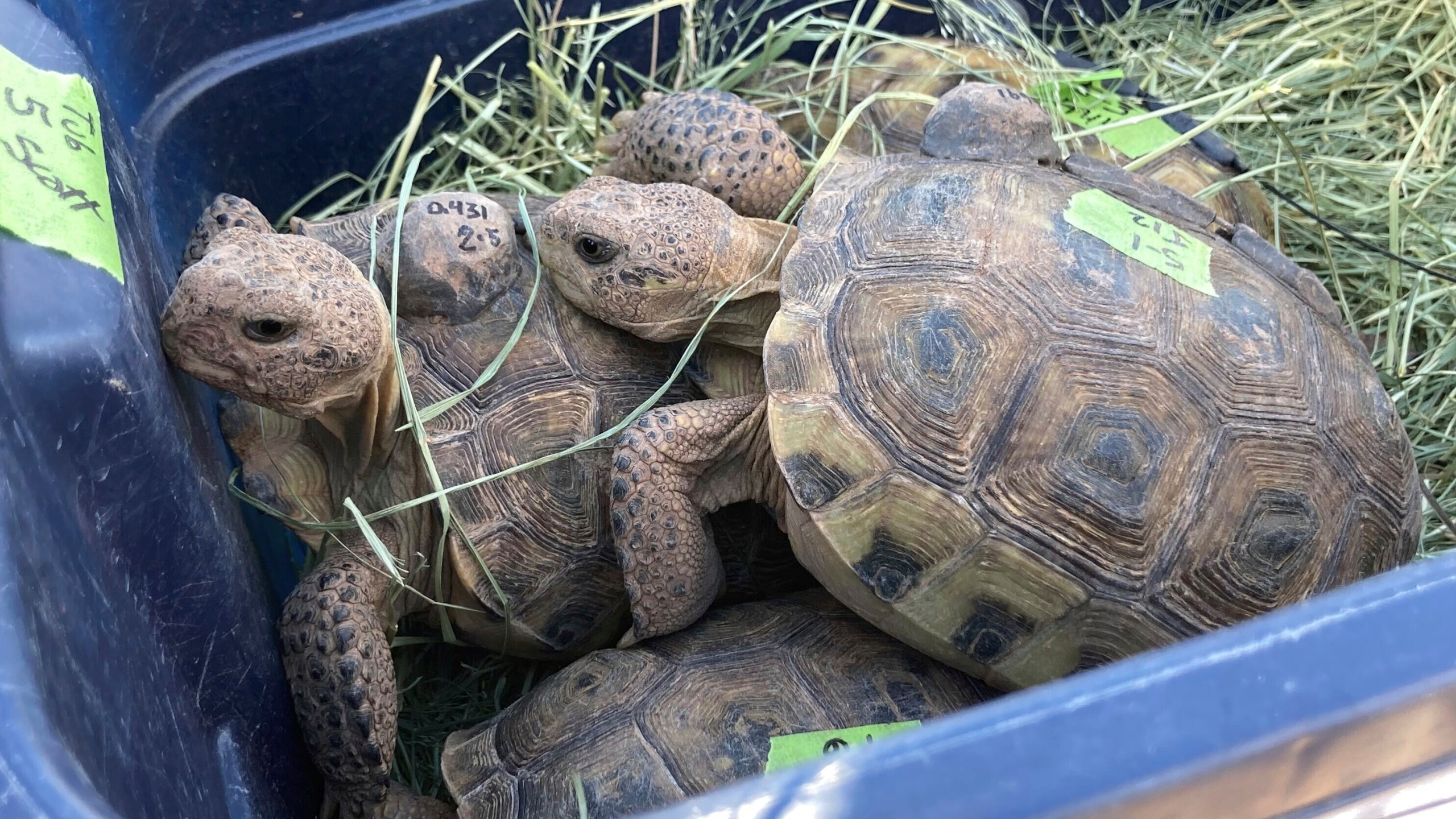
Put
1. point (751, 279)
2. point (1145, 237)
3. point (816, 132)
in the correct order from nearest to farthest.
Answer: point (1145, 237) < point (751, 279) < point (816, 132)

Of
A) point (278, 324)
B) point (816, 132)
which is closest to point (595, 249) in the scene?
point (278, 324)

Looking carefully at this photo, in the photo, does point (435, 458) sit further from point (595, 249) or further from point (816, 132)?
point (816, 132)

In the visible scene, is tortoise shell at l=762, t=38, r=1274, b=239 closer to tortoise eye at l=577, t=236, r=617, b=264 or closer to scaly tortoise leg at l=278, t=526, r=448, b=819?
tortoise eye at l=577, t=236, r=617, b=264

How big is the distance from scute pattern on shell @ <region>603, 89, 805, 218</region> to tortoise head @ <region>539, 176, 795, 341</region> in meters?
0.16

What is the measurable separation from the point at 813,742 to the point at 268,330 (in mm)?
1017

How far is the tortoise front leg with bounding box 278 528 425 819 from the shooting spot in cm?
164

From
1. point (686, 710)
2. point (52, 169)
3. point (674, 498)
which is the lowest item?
point (686, 710)

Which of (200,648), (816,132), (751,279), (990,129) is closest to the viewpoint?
(200,648)

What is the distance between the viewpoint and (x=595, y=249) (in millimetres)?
1870

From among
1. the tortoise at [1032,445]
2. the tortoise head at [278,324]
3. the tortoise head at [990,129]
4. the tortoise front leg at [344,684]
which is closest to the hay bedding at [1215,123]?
the tortoise head at [990,129]

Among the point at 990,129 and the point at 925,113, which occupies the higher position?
the point at 990,129

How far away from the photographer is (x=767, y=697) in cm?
167

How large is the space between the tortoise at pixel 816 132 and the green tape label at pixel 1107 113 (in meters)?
0.02

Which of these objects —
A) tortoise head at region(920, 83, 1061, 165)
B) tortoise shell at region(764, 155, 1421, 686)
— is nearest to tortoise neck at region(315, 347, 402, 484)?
tortoise shell at region(764, 155, 1421, 686)
